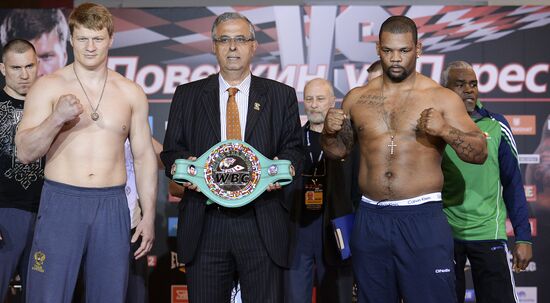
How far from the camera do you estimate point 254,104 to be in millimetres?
3621

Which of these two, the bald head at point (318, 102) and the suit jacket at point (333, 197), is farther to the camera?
the bald head at point (318, 102)

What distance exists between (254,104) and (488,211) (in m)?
1.63

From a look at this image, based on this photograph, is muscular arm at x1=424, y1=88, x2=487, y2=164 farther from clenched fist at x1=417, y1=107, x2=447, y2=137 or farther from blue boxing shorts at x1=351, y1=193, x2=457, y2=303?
blue boxing shorts at x1=351, y1=193, x2=457, y2=303

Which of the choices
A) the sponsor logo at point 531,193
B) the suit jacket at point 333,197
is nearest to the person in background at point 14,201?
the suit jacket at point 333,197

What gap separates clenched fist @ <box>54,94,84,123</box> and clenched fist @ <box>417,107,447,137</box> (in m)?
1.53

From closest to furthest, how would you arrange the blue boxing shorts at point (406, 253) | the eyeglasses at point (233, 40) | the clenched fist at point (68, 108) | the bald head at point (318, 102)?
the clenched fist at point (68, 108) < the blue boxing shorts at point (406, 253) < the eyeglasses at point (233, 40) < the bald head at point (318, 102)

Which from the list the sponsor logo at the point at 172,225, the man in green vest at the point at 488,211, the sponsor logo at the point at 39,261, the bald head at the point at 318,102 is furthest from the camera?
the sponsor logo at the point at 172,225

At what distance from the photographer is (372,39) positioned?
6090mm

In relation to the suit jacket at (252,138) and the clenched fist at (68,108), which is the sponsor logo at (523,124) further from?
the clenched fist at (68,108)

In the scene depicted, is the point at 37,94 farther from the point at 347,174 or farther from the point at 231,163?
the point at 347,174

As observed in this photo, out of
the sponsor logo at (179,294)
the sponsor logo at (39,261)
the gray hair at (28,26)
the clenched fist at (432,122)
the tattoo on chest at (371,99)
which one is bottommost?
the sponsor logo at (179,294)

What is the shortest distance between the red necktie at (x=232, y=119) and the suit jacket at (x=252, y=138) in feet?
0.14

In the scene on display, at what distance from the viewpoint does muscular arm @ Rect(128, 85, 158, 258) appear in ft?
11.7

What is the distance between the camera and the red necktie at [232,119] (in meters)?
3.58
